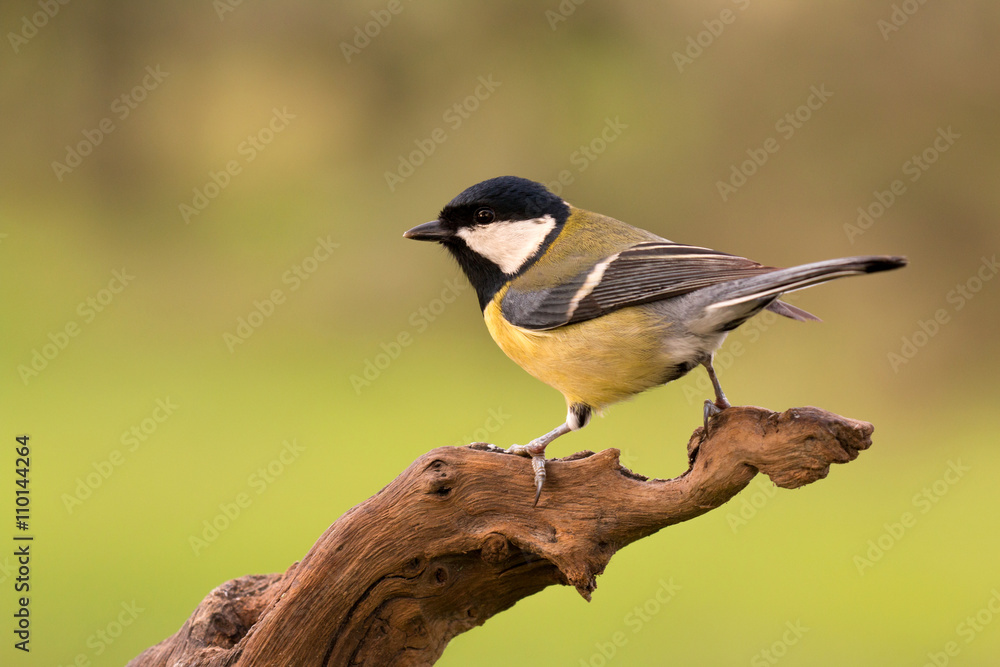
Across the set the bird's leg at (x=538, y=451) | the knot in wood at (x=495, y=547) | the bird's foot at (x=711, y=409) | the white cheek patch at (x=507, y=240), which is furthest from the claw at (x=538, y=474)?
the white cheek patch at (x=507, y=240)

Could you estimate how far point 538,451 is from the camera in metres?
2.43

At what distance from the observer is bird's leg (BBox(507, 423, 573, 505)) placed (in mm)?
2371

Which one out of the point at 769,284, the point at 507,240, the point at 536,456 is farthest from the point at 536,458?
the point at 769,284

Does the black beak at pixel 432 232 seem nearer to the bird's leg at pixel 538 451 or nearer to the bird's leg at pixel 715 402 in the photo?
the bird's leg at pixel 538 451

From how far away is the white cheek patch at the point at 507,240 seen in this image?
8.38ft

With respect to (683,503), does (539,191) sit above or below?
above

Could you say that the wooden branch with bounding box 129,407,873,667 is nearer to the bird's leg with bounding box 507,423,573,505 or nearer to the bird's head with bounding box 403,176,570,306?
the bird's leg with bounding box 507,423,573,505

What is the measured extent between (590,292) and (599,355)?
0.59ft

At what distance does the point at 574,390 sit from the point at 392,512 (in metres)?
0.61

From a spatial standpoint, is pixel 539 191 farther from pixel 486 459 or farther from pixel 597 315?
pixel 486 459

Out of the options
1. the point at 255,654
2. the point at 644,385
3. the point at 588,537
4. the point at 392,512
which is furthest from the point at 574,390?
the point at 255,654

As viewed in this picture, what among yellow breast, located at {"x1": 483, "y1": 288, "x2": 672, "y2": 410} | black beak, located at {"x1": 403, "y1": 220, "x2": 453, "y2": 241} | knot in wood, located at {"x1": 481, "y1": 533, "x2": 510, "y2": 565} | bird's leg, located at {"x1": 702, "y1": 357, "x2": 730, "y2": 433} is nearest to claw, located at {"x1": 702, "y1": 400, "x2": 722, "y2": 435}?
bird's leg, located at {"x1": 702, "y1": 357, "x2": 730, "y2": 433}

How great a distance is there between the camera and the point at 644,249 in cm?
240

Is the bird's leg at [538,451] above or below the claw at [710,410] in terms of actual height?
below
